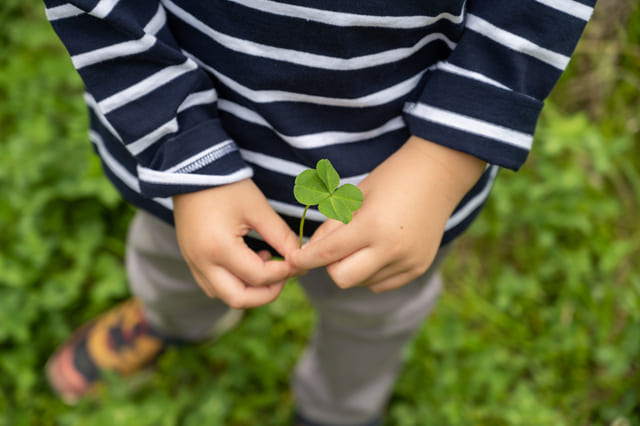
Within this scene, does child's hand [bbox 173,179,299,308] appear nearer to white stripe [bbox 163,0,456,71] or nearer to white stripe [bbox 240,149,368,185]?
white stripe [bbox 240,149,368,185]

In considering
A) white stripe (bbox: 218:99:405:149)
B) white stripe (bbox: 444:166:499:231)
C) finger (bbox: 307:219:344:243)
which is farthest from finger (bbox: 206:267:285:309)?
white stripe (bbox: 444:166:499:231)

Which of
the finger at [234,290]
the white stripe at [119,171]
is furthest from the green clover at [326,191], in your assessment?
the white stripe at [119,171]

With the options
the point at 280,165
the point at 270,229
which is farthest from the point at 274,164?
the point at 270,229

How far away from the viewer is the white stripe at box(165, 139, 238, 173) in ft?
2.27

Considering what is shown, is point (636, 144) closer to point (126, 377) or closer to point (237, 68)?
point (237, 68)

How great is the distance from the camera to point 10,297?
57.1 inches

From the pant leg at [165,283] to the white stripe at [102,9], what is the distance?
18.1 inches

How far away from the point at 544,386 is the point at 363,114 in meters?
1.21

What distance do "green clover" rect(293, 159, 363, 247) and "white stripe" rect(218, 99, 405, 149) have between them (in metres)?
0.10

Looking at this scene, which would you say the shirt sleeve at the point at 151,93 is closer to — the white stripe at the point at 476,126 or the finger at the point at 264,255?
the finger at the point at 264,255

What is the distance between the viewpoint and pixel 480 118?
27.4 inches

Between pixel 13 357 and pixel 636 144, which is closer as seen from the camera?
pixel 13 357

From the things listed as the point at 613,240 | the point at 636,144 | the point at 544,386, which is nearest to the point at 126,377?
the point at 544,386

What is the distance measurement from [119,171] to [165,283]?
0.37m
